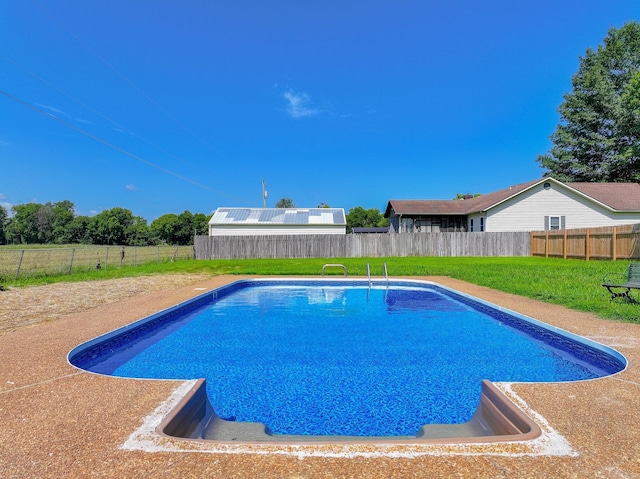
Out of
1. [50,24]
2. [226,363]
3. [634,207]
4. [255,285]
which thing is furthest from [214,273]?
[634,207]

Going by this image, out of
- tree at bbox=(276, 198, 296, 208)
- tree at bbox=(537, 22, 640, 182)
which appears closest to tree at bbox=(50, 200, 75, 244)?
tree at bbox=(276, 198, 296, 208)

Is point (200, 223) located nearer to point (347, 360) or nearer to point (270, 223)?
point (270, 223)

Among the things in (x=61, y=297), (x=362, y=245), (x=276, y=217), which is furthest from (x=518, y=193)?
(x=61, y=297)

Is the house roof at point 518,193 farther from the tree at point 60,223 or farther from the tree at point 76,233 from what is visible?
the tree at point 60,223

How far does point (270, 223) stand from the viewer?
27953 millimetres

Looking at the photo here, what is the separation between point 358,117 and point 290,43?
389 inches

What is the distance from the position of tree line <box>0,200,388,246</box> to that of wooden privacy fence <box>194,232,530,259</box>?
39446mm

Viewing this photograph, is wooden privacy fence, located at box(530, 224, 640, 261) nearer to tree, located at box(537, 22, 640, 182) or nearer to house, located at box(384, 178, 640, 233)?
house, located at box(384, 178, 640, 233)

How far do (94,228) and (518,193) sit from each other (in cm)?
7182

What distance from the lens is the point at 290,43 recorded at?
1934 centimetres

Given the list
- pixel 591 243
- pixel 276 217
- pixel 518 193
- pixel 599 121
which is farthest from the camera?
pixel 599 121

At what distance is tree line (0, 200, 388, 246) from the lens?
213ft

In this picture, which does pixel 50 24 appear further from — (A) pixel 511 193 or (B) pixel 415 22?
(A) pixel 511 193

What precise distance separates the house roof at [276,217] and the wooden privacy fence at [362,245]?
14.7 feet
